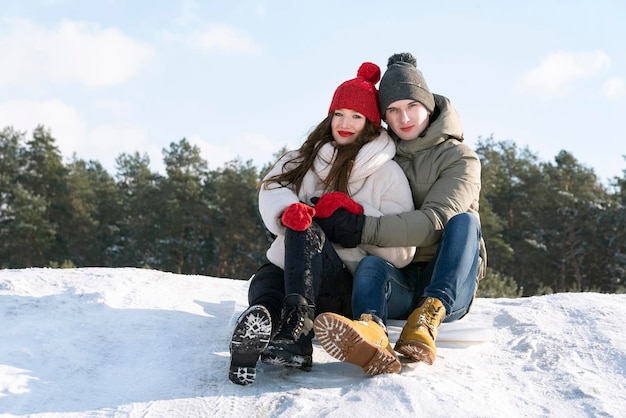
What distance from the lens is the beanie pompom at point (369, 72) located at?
3027 millimetres

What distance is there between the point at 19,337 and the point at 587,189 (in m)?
24.3

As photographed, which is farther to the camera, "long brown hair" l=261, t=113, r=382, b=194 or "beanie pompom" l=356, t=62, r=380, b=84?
"beanie pompom" l=356, t=62, r=380, b=84

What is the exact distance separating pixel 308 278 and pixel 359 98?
0.95 metres

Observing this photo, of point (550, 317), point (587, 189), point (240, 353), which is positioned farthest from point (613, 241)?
point (240, 353)

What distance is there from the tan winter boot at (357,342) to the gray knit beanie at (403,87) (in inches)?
44.5

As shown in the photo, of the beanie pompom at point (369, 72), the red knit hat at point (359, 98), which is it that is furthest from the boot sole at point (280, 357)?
the beanie pompom at point (369, 72)

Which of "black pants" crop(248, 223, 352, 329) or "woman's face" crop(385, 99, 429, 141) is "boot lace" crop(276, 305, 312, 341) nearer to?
"black pants" crop(248, 223, 352, 329)

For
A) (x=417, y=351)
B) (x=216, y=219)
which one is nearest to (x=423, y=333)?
(x=417, y=351)

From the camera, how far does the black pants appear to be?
231cm

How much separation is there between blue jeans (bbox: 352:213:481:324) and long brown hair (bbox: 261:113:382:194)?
16.1 inches

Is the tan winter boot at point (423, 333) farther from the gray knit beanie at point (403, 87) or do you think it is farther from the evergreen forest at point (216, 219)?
the evergreen forest at point (216, 219)

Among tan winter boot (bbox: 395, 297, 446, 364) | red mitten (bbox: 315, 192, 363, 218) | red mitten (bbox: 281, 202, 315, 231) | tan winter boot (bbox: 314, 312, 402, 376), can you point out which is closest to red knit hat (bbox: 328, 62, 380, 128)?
red mitten (bbox: 315, 192, 363, 218)

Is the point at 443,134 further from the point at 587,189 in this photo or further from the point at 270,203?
the point at 587,189

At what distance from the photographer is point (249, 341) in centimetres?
209
